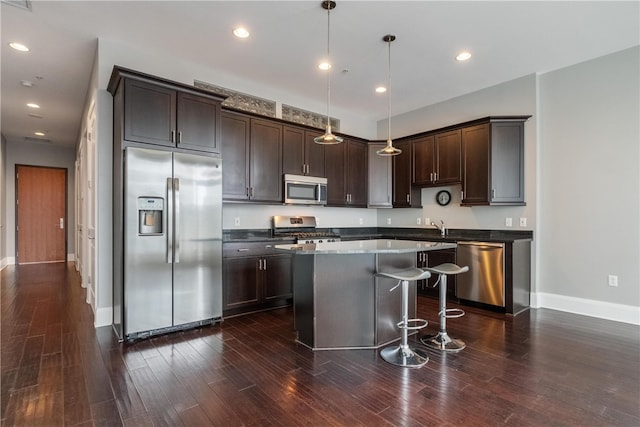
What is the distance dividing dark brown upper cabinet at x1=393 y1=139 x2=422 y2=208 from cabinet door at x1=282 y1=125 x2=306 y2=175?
179 cm

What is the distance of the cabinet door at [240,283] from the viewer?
3.79 m

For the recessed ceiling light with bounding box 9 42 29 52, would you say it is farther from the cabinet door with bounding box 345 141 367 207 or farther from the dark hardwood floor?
the cabinet door with bounding box 345 141 367 207

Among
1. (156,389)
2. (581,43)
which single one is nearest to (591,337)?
(581,43)

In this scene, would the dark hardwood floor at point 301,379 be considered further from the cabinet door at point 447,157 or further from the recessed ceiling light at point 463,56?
the recessed ceiling light at point 463,56

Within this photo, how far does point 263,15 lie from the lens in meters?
3.07

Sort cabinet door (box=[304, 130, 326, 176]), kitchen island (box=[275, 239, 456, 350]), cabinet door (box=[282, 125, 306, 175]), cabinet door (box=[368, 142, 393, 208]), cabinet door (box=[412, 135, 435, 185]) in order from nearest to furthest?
→ kitchen island (box=[275, 239, 456, 350]), cabinet door (box=[282, 125, 306, 175]), cabinet door (box=[304, 130, 326, 176]), cabinet door (box=[412, 135, 435, 185]), cabinet door (box=[368, 142, 393, 208])

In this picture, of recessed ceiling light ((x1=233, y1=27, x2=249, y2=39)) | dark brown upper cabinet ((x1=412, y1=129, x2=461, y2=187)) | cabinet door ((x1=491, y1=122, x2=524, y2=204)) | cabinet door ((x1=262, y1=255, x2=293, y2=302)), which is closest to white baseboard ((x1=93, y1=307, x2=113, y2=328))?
cabinet door ((x1=262, y1=255, x2=293, y2=302))

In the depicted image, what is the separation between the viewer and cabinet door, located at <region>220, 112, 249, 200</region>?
161 inches

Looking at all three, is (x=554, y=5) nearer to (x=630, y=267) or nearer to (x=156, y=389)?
(x=630, y=267)

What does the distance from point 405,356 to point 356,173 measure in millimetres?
3463

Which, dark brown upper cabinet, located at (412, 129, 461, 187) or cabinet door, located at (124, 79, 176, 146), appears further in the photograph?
dark brown upper cabinet, located at (412, 129, 461, 187)

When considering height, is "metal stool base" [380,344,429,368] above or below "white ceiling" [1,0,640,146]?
below

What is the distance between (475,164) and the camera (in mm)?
4547

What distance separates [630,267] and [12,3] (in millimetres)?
6707
